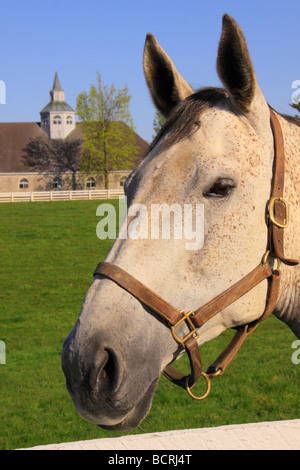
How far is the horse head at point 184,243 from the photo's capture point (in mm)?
2062

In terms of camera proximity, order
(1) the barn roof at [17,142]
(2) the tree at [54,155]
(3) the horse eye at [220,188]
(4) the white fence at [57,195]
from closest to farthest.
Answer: (3) the horse eye at [220,188]
(4) the white fence at [57,195]
(2) the tree at [54,155]
(1) the barn roof at [17,142]

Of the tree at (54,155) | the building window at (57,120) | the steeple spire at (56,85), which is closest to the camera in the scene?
the tree at (54,155)

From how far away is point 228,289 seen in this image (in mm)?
2312

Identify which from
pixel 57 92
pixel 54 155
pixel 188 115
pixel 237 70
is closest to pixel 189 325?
pixel 188 115

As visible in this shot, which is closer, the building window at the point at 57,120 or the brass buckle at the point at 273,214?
the brass buckle at the point at 273,214

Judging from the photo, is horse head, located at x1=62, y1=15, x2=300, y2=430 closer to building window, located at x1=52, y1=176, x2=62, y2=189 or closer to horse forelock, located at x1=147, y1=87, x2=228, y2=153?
horse forelock, located at x1=147, y1=87, x2=228, y2=153

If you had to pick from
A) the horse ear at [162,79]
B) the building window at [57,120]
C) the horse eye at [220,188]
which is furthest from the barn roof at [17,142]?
the horse eye at [220,188]

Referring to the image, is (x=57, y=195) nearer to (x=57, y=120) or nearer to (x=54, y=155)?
(x=54, y=155)

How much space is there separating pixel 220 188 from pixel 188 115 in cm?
42

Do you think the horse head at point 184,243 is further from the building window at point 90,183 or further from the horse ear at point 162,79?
the building window at point 90,183

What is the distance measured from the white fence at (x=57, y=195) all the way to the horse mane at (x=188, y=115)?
39.3 m
